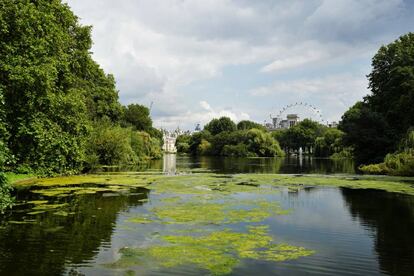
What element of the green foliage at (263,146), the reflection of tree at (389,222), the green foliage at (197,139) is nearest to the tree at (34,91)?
the reflection of tree at (389,222)

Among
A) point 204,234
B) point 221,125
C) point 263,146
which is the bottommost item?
point 204,234

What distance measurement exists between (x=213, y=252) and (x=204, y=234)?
2401 millimetres

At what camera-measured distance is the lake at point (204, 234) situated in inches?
457

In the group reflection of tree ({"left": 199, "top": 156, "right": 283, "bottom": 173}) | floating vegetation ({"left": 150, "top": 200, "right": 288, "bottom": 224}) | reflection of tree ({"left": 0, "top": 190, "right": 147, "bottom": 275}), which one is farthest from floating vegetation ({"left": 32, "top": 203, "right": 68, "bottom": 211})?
reflection of tree ({"left": 199, "top": 156, "right": 283, "bottom": 173})

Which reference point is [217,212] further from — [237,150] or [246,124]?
[246,124]

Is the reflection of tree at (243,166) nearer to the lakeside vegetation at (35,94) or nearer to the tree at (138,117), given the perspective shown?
the tree at (138,117)

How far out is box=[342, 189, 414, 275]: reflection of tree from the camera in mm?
12445

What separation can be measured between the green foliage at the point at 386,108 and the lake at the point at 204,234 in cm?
3411

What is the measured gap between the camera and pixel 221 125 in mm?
169250

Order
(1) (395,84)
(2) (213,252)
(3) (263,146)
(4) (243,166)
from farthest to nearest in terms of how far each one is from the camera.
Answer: (3) (263,146) → (4) (243,166) → (1) (395,84) → (2) (213,252)

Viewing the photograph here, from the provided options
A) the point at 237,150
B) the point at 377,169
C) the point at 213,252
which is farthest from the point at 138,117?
the point at 213,252

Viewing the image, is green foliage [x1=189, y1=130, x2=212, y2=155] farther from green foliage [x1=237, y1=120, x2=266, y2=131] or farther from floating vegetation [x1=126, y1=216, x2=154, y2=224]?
floating vegetation [x1=126, y1=216, x2=154, y2=224]

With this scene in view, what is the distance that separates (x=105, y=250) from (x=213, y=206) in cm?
919

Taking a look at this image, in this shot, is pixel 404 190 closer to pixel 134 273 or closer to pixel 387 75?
pixel 134 273
